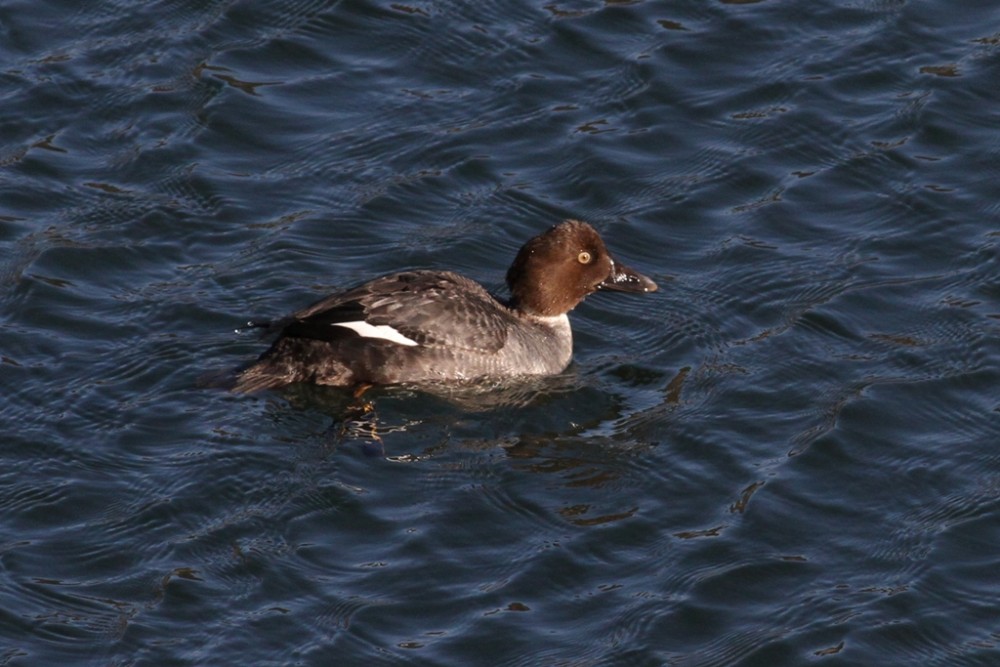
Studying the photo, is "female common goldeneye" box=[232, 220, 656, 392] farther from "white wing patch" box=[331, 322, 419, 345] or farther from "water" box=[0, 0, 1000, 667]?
"water" box=[0, 0, 1000, 667]

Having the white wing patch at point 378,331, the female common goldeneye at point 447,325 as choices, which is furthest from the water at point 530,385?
the white wing patch at point 378,331

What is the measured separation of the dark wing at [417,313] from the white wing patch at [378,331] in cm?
2

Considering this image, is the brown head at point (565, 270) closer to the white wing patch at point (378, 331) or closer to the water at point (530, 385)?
the water at point (530, 385)

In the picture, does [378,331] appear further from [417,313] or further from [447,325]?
[447,325]

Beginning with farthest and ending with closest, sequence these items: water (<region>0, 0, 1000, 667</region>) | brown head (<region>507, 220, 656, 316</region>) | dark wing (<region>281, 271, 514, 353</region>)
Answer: brown head (<region>507, 220, 656, 316</region>), dark wing (<region>281, 271, 514, 353</region>), water (<region>0, 0, 1000, 667</region>)

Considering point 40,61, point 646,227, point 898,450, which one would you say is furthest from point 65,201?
point 898,450

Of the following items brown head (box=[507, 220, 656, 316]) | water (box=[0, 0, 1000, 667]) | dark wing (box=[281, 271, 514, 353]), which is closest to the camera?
water (box=[0, 0, 1000, 667])

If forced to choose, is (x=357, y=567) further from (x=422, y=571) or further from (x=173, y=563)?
(x=173, y=563)

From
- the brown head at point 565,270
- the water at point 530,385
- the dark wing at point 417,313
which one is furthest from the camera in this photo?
the brown head at point 565,270

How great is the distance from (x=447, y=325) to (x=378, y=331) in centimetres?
47

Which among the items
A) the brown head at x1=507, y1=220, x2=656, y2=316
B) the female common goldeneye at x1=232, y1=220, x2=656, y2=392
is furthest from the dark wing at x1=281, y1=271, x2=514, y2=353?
the brown head at x1=507, y1=220, x2=656, y2=316

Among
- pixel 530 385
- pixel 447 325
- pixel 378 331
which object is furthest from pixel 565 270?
pixel 378 331

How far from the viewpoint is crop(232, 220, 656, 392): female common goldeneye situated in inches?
462

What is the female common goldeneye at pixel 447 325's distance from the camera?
38.5ft
